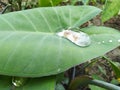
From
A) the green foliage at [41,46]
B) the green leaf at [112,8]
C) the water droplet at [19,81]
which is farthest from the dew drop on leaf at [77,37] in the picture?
the water droplet at [19,81]

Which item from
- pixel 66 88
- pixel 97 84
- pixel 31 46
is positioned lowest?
pixel 66 88

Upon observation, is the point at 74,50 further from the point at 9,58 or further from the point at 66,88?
the point at 66,88

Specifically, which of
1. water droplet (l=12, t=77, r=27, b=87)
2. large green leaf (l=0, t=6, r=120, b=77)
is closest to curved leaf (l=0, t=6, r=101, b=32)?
large green leaf (l=0, t=6, r=120, b=77)

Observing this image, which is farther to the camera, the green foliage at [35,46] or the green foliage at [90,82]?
the green foliage at [90,82]

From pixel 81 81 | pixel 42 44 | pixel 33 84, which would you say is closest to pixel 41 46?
pixel 42 44

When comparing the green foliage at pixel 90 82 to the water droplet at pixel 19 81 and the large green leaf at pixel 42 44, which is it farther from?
the water droplet at pixel 19 81

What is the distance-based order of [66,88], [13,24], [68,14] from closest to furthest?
1. [13,24]
2. [68,14]
3. [66,88]

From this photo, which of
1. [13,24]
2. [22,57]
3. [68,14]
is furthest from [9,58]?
[68,14]
